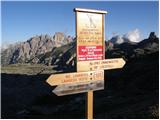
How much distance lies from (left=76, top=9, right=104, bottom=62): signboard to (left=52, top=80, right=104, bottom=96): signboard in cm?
86

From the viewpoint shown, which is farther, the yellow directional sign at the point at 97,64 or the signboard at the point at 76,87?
the yellow directional sign at the point at 97,64

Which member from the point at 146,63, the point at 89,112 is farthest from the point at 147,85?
the point at 89,112

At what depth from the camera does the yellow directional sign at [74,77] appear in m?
11.2

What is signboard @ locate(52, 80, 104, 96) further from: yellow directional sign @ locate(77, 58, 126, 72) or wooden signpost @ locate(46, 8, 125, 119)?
yellow directional sign @ locate(77, 58, 126, 72)

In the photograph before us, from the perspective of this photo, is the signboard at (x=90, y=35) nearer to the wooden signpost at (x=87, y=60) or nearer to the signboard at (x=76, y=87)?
the wooden signpost at (x=87, y=60)

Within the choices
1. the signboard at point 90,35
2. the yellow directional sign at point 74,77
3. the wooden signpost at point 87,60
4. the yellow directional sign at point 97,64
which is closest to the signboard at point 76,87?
the wooden signpost at point 87,60

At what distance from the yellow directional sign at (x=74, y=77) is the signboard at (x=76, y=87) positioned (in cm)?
13

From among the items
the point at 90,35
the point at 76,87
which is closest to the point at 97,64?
the point at 90,35

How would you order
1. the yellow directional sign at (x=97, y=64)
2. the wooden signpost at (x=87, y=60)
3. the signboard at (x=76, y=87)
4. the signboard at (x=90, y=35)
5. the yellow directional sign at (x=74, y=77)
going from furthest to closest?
the yellow directional sign at (x=97, y=64) < the signboard at (x=90, y=35) < the wooden signpost at (x=87, y=60) < the signboard at (x=76, y=87) < the yellow directional sign at (x=74, y=77)

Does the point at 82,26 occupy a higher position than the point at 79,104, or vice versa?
the point at 82,26

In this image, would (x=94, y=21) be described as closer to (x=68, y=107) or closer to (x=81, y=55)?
(x=81, y=55)

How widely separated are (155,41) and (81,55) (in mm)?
135327

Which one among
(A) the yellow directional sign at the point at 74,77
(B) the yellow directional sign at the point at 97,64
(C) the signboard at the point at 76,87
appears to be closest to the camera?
(A) the yellow directional sign at the point at 74,77

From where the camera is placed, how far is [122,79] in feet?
234
